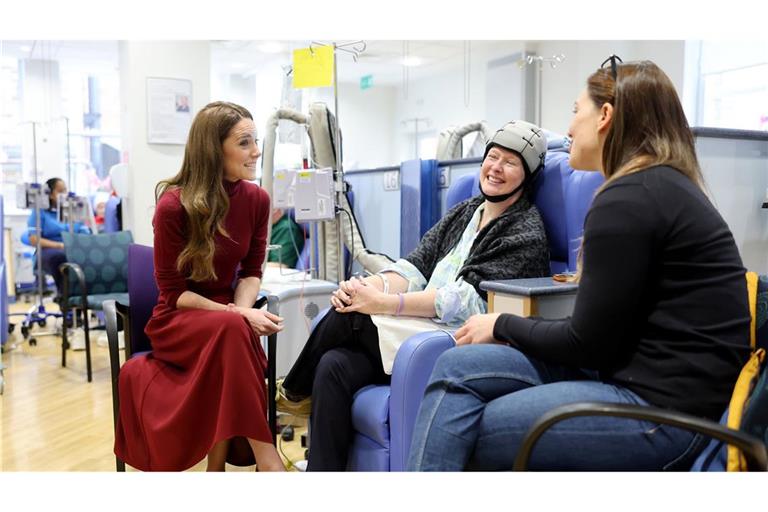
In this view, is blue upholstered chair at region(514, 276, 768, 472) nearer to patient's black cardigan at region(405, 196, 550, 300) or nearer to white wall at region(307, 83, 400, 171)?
patient's black cardigan at region(405, 196, 550, 300)

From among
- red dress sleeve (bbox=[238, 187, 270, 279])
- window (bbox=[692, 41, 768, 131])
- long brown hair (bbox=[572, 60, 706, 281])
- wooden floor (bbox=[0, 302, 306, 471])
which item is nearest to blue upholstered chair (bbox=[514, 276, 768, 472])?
long brown hair (bbox=[572, 60, 706, 281])

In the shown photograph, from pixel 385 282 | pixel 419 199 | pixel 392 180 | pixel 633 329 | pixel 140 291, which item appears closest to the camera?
pixel 633 329

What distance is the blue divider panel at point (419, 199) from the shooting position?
10.5 ft

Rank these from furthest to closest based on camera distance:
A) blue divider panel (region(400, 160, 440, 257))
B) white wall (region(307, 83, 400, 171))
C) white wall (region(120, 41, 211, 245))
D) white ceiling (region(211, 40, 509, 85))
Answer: white wall (region(307, 83, 400, 171)) < white ceiling (region(211, 40, 509, 85)) < white wall (region(120, 41, 211, 245)) < blue divider panel (region(400, 160, 440, 257))

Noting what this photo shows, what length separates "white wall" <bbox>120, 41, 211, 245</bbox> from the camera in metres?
4.96

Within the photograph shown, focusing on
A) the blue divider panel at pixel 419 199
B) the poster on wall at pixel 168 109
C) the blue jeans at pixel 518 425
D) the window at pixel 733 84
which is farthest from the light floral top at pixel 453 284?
the window at pixel 733 84

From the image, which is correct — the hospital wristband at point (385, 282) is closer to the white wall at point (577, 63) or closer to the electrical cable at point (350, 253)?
the electrical cable at point (350, 253)

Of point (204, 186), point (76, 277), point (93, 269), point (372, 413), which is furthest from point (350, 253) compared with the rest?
point (76, 277)

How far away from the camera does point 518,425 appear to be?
4.17 ft

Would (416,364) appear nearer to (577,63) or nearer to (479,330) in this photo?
(479,330)

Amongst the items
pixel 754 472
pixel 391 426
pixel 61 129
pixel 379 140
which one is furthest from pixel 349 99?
pixel 754 472

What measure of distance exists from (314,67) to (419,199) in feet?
2.86

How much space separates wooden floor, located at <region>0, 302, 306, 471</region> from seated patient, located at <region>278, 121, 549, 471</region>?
2.60ft
